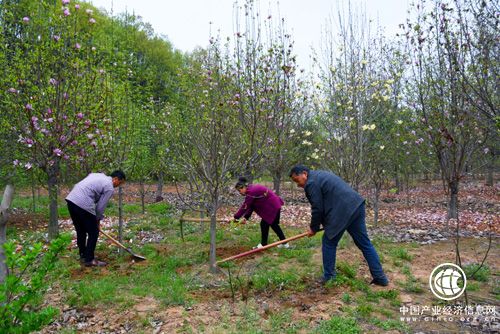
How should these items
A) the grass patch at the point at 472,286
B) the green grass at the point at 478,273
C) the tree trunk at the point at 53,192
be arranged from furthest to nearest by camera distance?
the tree trunk at the point at 53,192 < the green grass at the point at 478,273 < the grass patch at the point at 472,286

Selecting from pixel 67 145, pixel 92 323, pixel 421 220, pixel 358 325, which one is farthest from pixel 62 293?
pixel 421 220

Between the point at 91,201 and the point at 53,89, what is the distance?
95.7 inches

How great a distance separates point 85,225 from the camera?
664cm

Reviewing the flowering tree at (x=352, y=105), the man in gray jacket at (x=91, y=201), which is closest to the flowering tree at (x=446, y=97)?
the flowering tree at (x=352, y=105)

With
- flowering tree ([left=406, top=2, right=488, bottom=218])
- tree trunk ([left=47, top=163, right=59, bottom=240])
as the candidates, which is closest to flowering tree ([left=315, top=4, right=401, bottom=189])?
flowering tree ([left=406, top=2, right=488, bottom=218])

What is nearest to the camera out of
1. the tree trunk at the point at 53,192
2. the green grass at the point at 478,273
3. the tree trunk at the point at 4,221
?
the tree trunk at the point at 4,221

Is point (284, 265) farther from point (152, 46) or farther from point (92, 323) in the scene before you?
point (152, 46)

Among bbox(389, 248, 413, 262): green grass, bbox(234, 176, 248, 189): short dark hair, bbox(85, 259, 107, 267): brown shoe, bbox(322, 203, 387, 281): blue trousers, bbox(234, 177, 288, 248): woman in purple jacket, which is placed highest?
bbox(234, 176, 248, 189): short dark hair

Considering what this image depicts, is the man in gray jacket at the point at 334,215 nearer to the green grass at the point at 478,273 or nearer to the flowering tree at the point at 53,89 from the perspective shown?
the green grass at the point at 478,273

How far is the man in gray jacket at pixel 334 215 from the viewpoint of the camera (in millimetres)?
5609

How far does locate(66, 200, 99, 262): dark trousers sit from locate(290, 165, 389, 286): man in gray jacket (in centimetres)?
381

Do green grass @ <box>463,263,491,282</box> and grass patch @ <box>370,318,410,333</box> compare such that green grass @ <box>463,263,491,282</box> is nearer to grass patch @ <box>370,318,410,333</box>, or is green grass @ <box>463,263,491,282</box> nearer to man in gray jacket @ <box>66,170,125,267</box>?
grass patch @ <box>370,318,410,333</box>

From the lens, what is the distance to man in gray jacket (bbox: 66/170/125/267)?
21.4ft

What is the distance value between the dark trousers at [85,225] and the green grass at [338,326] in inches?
169
